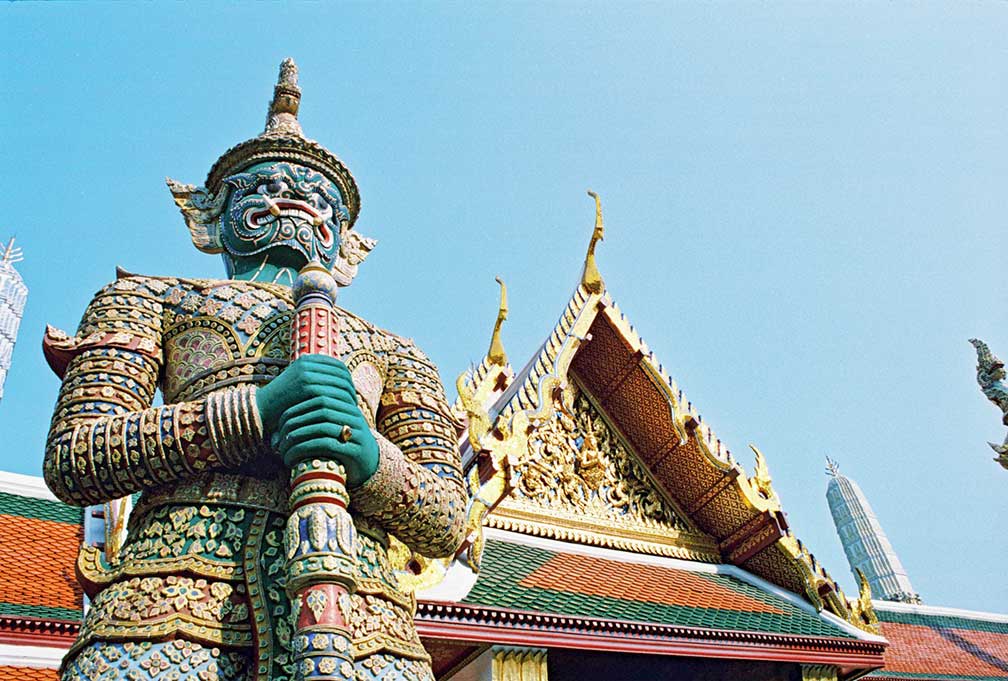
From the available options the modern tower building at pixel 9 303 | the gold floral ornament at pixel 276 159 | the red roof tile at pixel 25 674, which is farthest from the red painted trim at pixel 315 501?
the modern tower building at pixel 9 303

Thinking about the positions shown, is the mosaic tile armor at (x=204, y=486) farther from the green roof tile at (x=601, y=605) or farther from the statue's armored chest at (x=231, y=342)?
the green roof tile at (x=601, y=605)

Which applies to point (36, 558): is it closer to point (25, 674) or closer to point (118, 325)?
point (25, 674)

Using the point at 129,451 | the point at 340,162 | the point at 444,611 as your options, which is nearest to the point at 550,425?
the point at 444,611

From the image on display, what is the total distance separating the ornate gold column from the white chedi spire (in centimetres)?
2916

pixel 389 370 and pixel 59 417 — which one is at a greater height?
pixel 389 370

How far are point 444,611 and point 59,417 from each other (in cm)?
214

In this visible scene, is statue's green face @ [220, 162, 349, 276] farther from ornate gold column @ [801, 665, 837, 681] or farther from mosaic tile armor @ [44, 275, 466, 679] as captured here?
ornate gold column @ [801, 665, 837, 681]

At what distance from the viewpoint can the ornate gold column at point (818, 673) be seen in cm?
509

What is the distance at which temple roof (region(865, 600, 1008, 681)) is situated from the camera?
25.0 ft

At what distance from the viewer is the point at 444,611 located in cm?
389

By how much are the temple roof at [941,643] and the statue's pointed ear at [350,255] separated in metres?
5.46

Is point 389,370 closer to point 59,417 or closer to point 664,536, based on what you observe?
point 59,417

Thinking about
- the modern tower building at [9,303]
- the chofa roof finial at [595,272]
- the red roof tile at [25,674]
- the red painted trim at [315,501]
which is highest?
the modern tower building at [9,303]

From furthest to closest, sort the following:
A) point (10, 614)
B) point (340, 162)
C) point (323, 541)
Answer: point (10, 614) → point (340, 162) → point (323, 541)
